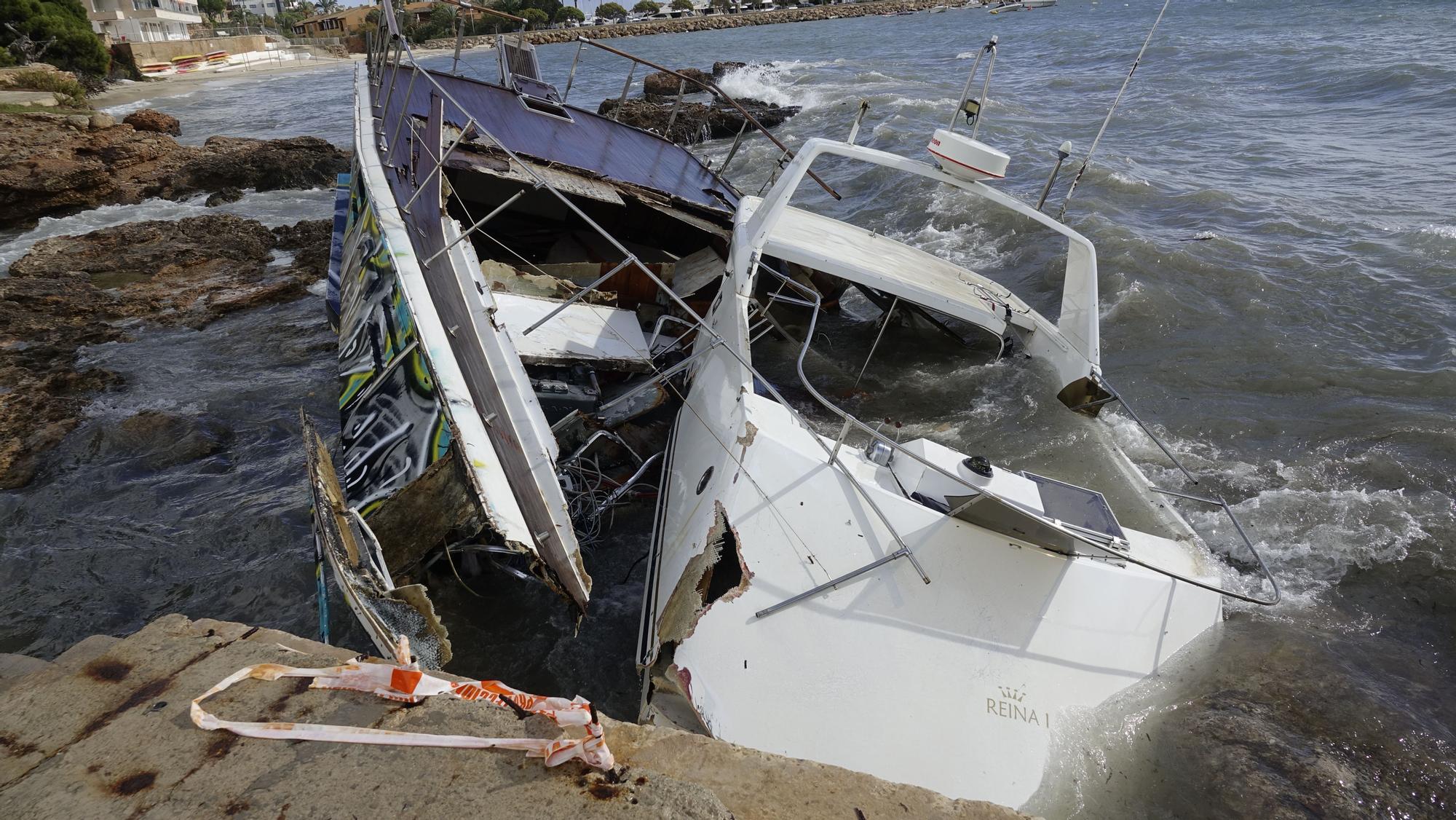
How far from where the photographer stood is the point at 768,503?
362cm

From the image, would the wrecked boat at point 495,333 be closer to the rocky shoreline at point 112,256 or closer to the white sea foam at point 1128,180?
the rocky shoreline at point 112,256

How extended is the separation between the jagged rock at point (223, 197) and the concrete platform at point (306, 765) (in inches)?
526

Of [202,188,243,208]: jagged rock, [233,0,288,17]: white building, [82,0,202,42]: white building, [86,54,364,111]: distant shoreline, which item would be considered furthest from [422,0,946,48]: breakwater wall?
[202,188,243,208]: jagged rock

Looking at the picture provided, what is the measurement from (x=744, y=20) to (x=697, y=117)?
60495mm

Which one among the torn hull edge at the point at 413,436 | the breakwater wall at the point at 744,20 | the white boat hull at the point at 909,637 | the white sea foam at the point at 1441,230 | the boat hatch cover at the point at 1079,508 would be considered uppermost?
the breakwater wall at the point at 744,20

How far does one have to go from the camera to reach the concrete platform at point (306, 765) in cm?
205

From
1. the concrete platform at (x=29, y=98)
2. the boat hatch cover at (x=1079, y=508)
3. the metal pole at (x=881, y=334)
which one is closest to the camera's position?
the boat hatch cover at (x=1079, y=508)

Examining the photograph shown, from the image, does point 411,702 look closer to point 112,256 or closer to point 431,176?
point 431,176

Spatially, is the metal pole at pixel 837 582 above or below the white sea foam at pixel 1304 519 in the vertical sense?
above

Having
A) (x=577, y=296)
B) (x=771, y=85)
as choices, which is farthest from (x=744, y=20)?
(x=577, y=296)

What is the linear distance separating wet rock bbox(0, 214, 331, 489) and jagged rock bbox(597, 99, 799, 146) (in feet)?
32.8

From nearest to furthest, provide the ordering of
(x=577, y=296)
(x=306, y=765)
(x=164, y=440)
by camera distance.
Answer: (x=306, y=765), (x=577, y=296), (x=164, y=440)

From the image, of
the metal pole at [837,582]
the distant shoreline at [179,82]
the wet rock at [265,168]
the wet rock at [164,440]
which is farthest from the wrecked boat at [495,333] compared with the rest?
the distant shoreline at [179,82]

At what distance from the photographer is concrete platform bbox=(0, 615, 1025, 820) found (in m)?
2.05
